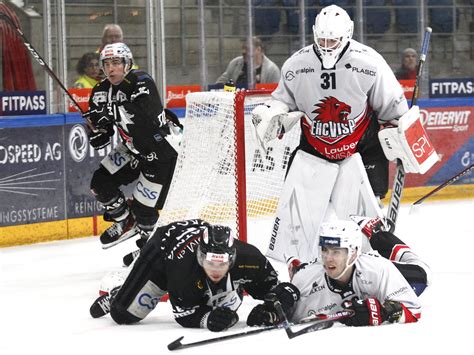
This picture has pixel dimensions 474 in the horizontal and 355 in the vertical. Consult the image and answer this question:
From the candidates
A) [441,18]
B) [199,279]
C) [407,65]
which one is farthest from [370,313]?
[441,18]

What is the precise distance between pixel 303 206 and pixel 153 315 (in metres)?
0.82

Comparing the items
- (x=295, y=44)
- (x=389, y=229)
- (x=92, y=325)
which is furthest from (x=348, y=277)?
(x=295, y=44)

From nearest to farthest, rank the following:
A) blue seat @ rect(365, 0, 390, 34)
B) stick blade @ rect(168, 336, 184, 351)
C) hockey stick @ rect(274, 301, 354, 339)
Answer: stick blade @ rect(168, 336, 184, 351) → hockey stick @ rect(274, 301, 354, 339) → blue seat @ rect(365, 0, 390, 34)

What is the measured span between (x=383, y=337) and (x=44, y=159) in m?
4.00

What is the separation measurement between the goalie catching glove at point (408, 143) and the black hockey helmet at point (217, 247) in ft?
3.25

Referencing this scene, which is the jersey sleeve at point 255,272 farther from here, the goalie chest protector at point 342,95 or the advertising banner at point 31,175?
the advertising banner at point 31,175

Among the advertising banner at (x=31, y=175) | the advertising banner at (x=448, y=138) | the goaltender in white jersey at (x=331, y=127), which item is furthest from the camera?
the advertising banner at (x=448, y=138)

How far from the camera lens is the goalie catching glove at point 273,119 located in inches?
217

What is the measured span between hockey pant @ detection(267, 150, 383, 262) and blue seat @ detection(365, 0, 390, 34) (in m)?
4.79

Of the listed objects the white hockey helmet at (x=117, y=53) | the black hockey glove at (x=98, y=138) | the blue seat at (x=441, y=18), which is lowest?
the black hockey glove at (x=98, y=138)

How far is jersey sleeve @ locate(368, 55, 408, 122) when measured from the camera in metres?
5.46

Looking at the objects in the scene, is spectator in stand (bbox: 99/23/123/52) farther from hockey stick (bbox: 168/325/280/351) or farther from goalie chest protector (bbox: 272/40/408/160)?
hockey stick (bbox: 168/325/280/351)

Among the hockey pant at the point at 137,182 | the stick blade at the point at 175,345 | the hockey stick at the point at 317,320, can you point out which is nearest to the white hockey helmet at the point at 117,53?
the hockey pant at the point at 137,182

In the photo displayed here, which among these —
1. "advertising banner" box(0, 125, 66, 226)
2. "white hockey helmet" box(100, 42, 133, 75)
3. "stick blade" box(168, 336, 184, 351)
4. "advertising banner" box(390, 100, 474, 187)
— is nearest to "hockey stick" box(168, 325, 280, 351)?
"stick blade" box(168, 336, 184, 351)
